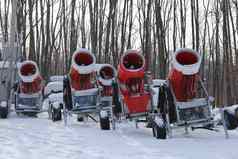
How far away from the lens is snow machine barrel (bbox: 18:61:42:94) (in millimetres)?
12945

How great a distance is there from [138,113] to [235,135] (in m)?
1.80

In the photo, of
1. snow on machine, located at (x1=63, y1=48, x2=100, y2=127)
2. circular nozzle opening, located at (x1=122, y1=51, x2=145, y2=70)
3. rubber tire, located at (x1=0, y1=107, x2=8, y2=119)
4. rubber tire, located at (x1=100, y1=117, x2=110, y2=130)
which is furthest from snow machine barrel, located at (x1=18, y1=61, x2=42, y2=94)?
circular nozzle opening, located at (x1=122, y1=51, x2=145, y2=70)

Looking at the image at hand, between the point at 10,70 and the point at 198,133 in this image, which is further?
the point at 10,70

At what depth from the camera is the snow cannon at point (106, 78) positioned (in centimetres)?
1169

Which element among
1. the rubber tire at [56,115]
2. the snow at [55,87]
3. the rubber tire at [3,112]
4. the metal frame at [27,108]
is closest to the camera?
the rubber tire at [56,115]

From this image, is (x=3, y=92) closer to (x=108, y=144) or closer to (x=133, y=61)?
(x=133, y=61)

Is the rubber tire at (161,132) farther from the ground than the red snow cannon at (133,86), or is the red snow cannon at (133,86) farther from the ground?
the red snow cannon at (133,86)

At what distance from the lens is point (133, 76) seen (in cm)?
908

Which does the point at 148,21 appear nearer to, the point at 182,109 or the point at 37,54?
the point at 37,54

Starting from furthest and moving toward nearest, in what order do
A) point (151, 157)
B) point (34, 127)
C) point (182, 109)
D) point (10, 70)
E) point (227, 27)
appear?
point (227, 27)
point (10, 70)
point (34, 127)
point (182, 109)
point (151, 157)

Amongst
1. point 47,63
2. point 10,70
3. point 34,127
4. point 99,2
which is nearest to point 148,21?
point 99,2

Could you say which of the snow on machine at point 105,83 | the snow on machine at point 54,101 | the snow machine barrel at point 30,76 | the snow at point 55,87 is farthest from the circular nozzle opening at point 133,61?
the snow at point 55,87

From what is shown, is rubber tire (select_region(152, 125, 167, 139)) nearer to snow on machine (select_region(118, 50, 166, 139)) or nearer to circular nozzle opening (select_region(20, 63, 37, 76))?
snow on machine (select_region(118, 50, 166, 139))

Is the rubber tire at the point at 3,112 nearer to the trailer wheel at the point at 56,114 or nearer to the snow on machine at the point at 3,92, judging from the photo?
the snow on machine at the point at 3,92
